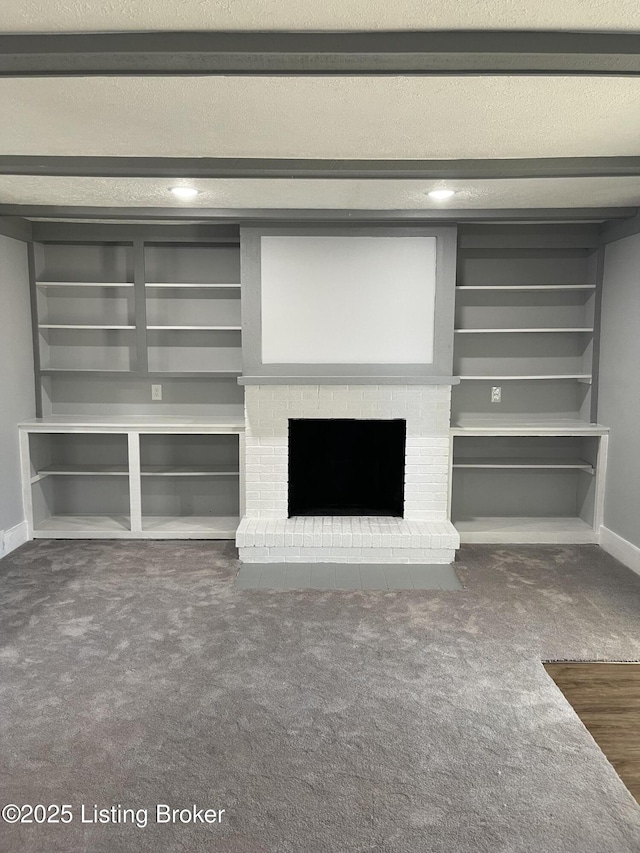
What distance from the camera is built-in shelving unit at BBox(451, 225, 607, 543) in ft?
15.8

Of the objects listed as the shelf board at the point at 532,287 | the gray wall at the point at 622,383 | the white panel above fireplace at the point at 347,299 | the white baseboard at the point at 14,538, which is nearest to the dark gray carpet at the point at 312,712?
the white baseboard at the point at 14,538

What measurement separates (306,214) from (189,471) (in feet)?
6.99

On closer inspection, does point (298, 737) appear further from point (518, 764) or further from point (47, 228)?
point (47, 228)

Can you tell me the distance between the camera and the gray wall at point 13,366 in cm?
Answer: 444

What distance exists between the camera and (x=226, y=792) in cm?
214

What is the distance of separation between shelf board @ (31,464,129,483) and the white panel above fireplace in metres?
1.52

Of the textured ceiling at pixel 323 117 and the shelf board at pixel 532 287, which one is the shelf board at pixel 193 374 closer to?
the shelf board at pixel 532 287

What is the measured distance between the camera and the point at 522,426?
15.7 feet

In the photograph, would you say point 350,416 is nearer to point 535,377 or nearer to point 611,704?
point 535,377

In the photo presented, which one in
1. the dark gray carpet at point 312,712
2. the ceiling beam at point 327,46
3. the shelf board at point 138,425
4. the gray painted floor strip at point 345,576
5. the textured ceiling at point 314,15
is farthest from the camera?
the shelf board at point 138,425

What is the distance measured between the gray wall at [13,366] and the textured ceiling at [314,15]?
9.91 ft

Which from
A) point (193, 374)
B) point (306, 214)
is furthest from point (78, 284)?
point (306, 214)

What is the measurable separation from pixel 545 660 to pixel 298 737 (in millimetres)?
1317

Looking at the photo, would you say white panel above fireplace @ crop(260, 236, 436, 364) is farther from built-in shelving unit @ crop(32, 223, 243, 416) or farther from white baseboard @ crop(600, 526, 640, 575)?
white baseboard @ crop(600, 526, 640, 575)
